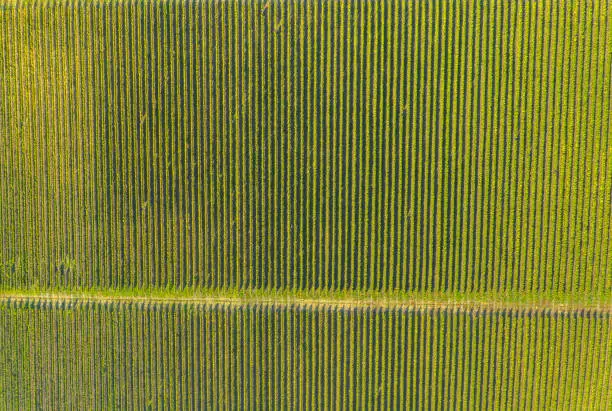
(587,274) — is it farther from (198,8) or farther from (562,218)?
(198,8)

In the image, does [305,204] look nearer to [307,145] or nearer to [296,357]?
[307,145]

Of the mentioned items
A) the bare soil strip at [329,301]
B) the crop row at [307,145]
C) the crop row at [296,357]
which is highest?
the crop row at [307,145]

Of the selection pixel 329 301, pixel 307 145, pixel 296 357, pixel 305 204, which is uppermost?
pixel 307 145

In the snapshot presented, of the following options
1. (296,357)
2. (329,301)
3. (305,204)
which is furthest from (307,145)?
(296,357)

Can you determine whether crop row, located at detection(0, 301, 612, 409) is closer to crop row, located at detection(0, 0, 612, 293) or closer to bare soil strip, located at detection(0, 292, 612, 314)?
bare soil strip, located at detection(0, 292, 612, 314)

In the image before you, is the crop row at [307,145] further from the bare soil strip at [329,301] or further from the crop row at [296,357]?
the crop row at [296,357]

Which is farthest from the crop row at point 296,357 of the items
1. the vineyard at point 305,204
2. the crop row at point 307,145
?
the crop row at point 307,145

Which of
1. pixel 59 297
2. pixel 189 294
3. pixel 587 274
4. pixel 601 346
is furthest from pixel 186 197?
pixel 601 346

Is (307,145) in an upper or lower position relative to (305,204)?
upper

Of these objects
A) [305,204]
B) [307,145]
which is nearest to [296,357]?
Answer: [305,204]
